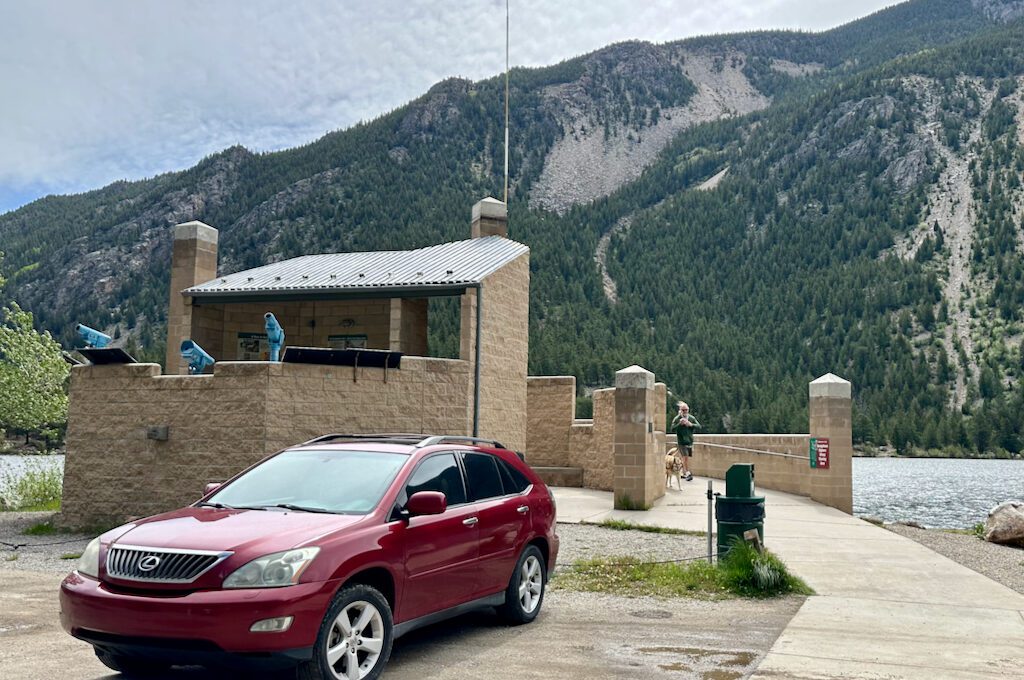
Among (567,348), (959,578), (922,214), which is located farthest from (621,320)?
(959,578)

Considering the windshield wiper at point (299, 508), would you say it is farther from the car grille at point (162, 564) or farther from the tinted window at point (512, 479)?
the tinted window at point (512, 479)

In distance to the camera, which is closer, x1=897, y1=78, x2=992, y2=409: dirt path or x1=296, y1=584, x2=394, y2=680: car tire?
x1=296, y1=584, x2=394, y2=680: car tire

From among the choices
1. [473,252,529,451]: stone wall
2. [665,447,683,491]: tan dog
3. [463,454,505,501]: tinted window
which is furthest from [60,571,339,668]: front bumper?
[665,447,683,491]: tan dog

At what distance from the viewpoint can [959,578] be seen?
37.9ft

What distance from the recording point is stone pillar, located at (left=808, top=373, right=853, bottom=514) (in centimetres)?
2073

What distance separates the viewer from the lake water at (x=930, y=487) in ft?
146

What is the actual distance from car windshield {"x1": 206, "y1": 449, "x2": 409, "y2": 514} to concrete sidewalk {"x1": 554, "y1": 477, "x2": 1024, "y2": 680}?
317 cm

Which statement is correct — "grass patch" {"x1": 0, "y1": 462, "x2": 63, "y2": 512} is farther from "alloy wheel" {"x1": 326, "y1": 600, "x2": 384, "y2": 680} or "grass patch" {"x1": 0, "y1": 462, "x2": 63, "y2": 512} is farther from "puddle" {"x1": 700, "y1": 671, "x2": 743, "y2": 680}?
"puddle" {"x1": 700, "y1": 671, "x2": 743, "y2": 680}

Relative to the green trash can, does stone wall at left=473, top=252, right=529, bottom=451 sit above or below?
above

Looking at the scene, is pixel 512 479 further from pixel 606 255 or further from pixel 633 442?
pixel 606 255

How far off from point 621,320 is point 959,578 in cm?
12528

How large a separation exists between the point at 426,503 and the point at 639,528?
32.3 ft

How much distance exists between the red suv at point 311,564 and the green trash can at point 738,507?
377 centimetres

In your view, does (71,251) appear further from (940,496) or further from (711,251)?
(940,496)
